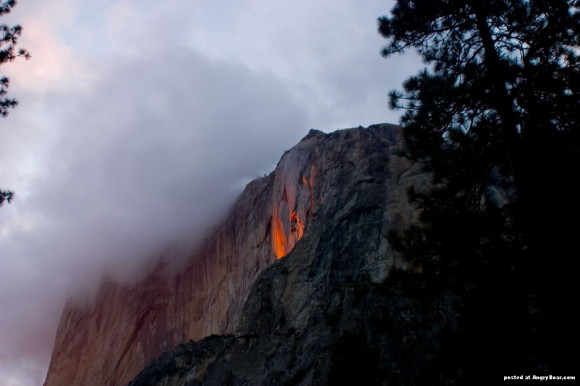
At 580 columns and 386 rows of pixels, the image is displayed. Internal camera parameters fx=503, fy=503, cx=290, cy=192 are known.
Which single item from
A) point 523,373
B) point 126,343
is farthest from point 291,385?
point 126,343

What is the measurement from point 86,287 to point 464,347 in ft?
Answer: 251

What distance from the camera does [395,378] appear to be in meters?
19.5

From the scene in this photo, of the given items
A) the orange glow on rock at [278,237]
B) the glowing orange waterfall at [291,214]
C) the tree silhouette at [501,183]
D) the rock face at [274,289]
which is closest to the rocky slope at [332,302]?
the rock face at [274,289]

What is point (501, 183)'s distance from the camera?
40.2 ft

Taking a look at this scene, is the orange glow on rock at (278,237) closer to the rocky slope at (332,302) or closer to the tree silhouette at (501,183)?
the rocky slope at (332,302)

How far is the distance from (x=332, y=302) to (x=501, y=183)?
58.9 ft

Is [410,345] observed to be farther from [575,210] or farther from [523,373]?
[575,210]

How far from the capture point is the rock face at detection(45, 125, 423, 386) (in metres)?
29.1

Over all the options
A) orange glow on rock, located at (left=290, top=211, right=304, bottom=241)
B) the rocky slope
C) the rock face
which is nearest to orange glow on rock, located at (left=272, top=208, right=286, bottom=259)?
the rock face

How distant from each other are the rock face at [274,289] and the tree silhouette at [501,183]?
4751mm

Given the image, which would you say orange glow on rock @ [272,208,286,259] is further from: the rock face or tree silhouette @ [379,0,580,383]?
tree silhouette @ [379,0,580,383]

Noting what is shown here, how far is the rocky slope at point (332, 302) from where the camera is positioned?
77.6 feet

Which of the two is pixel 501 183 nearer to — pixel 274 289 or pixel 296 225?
pixel 274 289

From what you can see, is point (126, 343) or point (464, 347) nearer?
point (464, 347)
